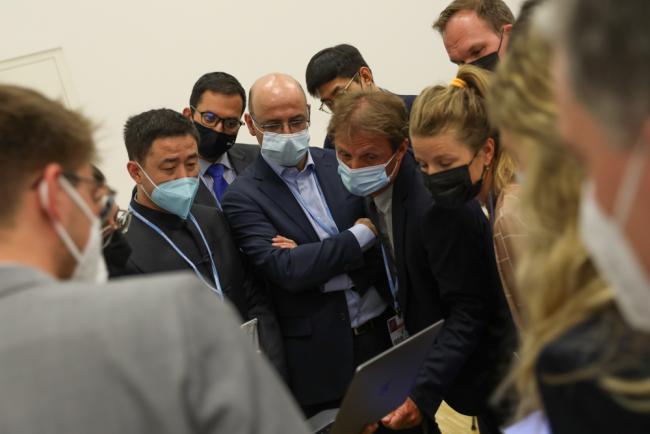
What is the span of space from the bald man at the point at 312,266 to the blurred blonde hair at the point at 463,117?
53 cm

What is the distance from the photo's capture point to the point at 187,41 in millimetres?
4227

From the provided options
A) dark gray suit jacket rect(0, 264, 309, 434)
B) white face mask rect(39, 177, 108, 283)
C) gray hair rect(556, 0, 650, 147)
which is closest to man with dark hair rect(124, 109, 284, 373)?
white face mask rect(39, 177, 108, 283)

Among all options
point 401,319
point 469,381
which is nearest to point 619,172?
point 469,381

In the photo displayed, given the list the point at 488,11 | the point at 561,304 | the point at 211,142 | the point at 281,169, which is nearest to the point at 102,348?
the point at 561,304

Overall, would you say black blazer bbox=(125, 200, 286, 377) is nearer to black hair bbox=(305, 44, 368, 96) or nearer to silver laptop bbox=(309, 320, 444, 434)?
silver laptop bbox=(309, 320, 444, 434)

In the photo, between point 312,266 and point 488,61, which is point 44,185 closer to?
point 312,266

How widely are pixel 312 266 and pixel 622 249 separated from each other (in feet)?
4.89

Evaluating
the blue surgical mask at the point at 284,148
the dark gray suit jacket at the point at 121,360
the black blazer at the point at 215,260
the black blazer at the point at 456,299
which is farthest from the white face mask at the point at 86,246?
the blue surgical mask at the point at 284,148

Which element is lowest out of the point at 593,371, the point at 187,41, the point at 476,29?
the point at 593,371

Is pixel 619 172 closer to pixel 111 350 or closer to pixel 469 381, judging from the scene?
pixel 111 350

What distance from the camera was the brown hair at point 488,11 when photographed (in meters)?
2.80

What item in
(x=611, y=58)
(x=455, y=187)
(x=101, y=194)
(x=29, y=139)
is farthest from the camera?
(x=455, y=187)

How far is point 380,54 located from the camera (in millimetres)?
4617

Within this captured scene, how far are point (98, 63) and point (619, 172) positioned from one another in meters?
4.13
